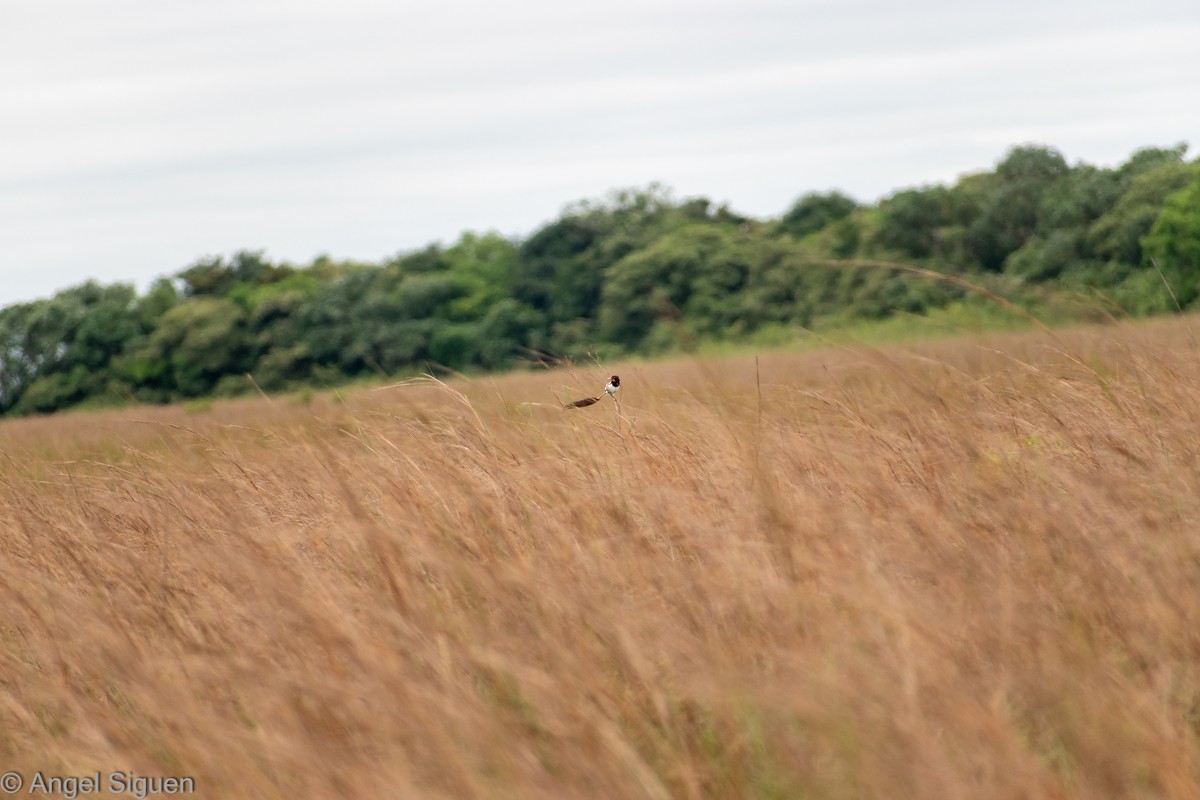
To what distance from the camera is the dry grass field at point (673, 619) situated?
175 cm

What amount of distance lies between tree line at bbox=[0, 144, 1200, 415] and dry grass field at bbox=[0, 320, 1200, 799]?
19390 millimetres

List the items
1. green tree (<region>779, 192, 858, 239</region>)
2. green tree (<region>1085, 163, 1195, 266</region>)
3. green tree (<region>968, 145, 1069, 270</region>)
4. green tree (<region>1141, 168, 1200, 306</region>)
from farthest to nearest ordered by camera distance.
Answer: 1. green tree (<region>779, 192, 858, 239</region>)
2. green tree (<region>968, 145, 1069, 270</region>)
3. green tree (<region>1085, 163, 1195, 266</region>)
4. green tree (<region>1141, 168, 1200, 306</region>)

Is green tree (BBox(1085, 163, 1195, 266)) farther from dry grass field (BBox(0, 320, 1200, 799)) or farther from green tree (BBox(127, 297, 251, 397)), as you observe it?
green tree (BBox(127, 297, 251, 397))

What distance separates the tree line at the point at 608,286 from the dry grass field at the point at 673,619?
63.6ft

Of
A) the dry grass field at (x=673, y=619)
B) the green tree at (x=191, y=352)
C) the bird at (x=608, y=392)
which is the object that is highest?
the bird at (x=608, y=392)

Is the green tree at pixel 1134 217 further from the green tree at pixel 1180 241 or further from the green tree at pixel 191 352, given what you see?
the green tree at pixel 191 352

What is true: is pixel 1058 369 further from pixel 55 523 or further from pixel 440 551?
pixel 55 523

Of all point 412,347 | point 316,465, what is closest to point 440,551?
point 316,465

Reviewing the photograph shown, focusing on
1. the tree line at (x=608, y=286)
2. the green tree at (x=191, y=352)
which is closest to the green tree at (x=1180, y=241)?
the tree line at (x=608, y=286)

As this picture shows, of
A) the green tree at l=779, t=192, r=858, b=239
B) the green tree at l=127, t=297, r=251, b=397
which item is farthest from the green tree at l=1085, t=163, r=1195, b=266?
the green tree at l=127, t=297, r=251, b=397

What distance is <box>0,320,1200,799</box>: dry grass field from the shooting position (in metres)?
1.75

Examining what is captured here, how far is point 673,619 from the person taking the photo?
2.29 meters

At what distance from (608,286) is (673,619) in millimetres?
35534

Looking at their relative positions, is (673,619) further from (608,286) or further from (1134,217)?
(608,286)
